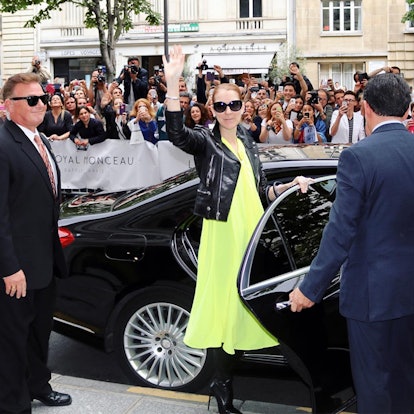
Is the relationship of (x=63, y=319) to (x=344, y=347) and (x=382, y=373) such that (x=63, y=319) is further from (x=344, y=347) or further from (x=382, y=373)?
(x=382, y=373)

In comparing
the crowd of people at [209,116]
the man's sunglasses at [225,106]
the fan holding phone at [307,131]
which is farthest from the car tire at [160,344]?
the fan holding phone at [307,131]

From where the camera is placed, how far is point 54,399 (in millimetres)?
3904

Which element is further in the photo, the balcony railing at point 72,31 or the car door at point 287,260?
the balcony railing at point 72,31

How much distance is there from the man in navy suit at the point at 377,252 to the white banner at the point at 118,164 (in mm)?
6892

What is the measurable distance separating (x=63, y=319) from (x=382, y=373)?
2.43 meters

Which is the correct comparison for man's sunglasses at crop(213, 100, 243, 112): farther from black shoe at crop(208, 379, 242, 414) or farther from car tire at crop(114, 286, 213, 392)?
black shoe at crop(208, 379, 242, 414)

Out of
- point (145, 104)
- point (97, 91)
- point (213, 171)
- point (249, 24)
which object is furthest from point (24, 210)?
point (249, 24)

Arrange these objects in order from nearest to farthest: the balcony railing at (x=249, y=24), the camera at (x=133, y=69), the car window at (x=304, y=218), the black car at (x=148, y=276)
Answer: the car window at (x=304, y=218) → the black car at (x=148, y=276) → the camera at (x=133, y=69) → the balcony railing at (x=249, y=24)

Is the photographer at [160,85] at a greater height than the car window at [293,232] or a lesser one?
greater

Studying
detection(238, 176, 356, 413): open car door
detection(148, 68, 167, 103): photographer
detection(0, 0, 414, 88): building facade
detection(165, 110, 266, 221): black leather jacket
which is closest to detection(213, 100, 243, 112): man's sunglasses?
detection(165, 110, 266, 221): black leather jacket

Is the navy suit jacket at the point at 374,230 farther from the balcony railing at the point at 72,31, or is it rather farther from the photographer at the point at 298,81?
the balcony railing at the point at 72,31

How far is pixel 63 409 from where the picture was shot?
386cm

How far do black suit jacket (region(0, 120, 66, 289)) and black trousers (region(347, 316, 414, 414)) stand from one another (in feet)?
5.49

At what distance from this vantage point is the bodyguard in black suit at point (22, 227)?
3.37 m
